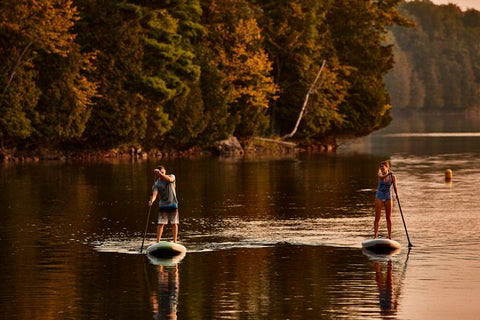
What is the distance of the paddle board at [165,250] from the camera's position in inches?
872

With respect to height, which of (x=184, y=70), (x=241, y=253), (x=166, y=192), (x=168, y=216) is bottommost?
(x=241, y=253)

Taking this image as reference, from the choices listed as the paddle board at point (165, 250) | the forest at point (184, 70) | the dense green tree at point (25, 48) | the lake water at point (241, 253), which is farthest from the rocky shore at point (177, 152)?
the paddle board at point (165, 250)

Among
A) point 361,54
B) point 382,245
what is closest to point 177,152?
point 361,54

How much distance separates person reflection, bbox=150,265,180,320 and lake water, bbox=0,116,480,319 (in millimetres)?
29

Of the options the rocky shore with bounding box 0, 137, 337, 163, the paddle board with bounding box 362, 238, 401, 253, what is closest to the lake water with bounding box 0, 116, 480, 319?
the paddle board with bounding box 362, 238, 401, 253

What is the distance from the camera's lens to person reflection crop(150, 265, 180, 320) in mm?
16250

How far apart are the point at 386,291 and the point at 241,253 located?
17.6ft

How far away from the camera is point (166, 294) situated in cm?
1791

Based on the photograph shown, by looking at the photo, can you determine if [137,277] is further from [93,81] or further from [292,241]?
[93,81]

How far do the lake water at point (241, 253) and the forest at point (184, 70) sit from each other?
15.2 meters

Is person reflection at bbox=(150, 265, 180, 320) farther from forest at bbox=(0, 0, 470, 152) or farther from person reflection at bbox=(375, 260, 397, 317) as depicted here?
forest at bbox=(0, 0, 470, 152)

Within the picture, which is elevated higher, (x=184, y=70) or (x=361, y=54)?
(x=361, y=54)

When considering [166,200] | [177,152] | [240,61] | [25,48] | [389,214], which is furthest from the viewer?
[240,61]

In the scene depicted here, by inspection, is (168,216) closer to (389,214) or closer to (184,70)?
(389,214)
